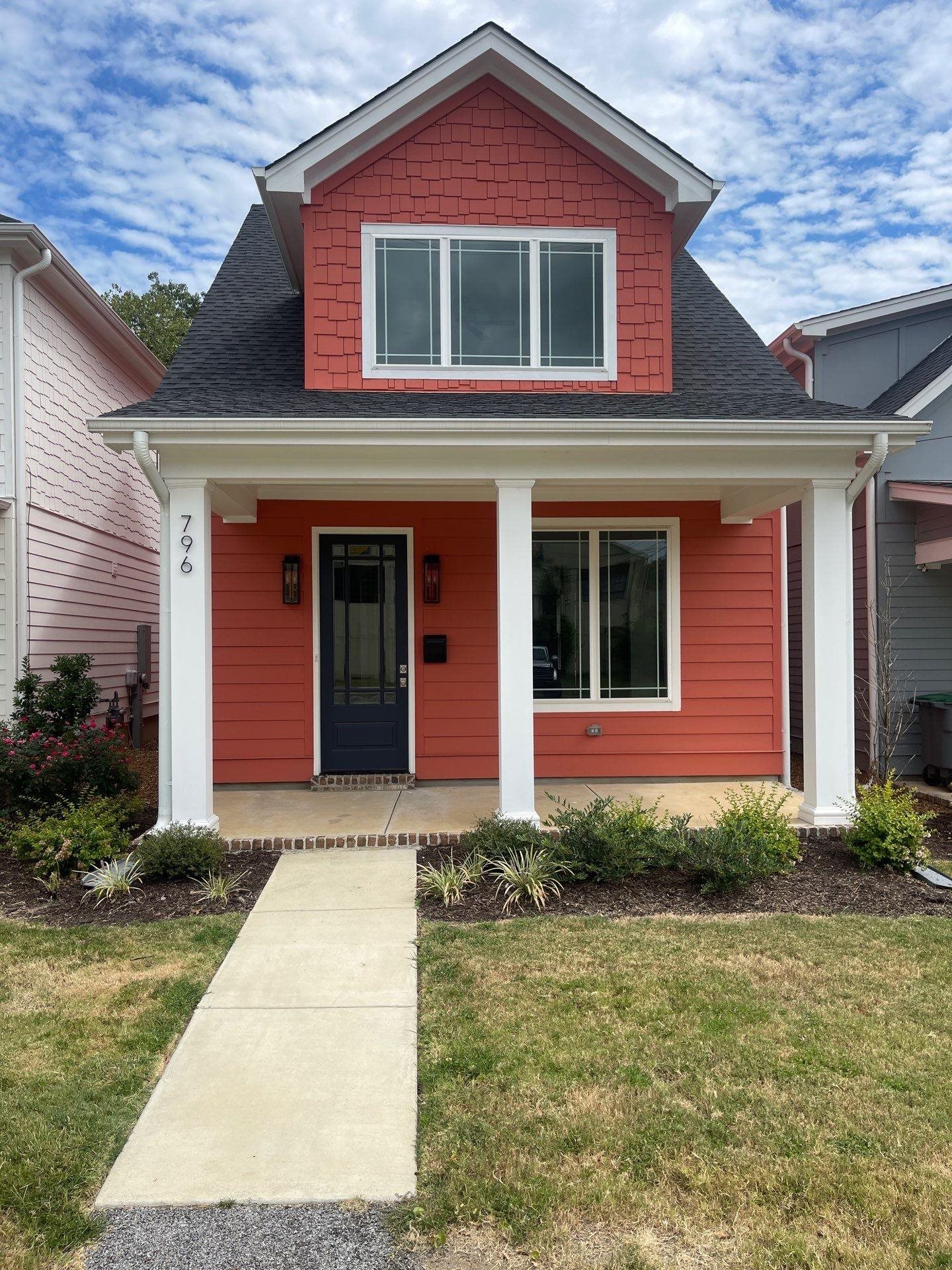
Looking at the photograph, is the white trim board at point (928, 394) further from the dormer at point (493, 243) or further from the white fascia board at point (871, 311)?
the dormer at point (493, 243)

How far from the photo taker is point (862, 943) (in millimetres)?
Answer: 4379

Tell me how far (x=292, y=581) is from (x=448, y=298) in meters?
2.95

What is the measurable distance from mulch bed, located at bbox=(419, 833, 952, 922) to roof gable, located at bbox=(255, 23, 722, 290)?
5.66 meters

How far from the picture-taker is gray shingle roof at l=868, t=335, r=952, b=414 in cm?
899

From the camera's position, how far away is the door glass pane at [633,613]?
26.9 ft

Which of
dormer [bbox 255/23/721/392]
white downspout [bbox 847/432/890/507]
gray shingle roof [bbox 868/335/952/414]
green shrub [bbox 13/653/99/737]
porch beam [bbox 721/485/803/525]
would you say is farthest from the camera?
gray shingle roof [bbox 868/335/952/414]

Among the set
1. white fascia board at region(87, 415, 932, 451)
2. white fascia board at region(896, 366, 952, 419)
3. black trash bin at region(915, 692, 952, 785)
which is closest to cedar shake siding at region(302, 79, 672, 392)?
white fascia board at region(87, 415, 932, 451)

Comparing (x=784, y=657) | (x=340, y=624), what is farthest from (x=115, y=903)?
(x=784, y=657)

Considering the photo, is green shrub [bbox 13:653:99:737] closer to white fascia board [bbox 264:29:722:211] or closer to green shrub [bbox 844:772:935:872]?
white fascia board [bbox 264:29:722:211]

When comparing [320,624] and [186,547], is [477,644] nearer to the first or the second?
[320,624]

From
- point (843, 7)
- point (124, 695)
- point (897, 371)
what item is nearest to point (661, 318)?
point (897, 371)

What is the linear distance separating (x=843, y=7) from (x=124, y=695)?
491 inches

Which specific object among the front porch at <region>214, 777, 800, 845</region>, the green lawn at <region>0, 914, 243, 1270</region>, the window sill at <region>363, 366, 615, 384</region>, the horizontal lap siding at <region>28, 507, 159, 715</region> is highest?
the window sill at <region>363, 366, 615, 384</region>

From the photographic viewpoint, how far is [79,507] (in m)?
9.69
